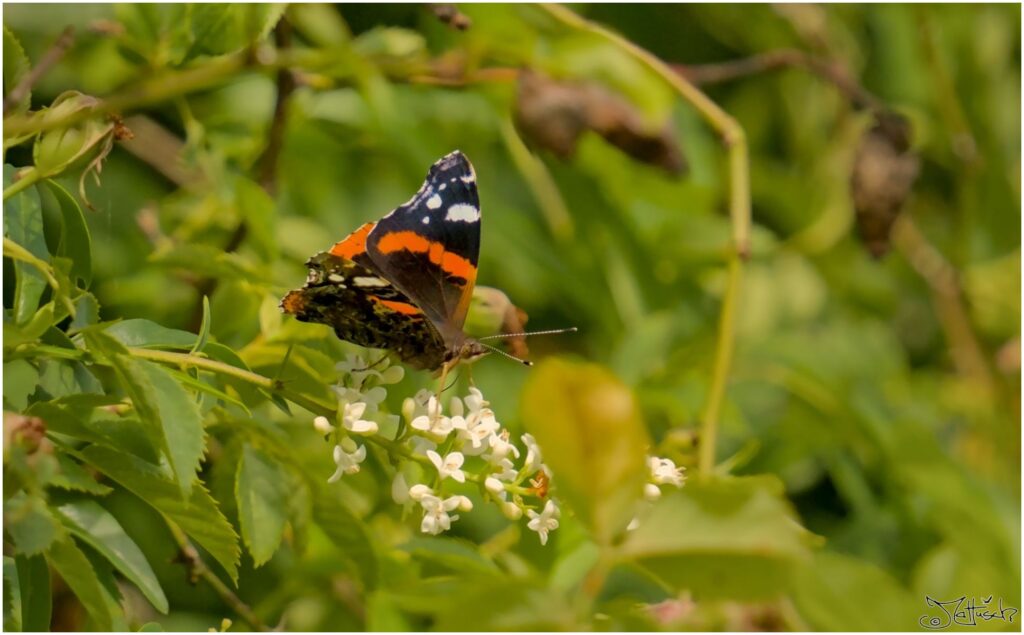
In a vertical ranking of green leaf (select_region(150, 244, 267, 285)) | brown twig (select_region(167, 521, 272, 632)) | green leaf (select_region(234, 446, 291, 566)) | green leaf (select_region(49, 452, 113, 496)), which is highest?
green leaf (select_region(150, 244, 267, 285))

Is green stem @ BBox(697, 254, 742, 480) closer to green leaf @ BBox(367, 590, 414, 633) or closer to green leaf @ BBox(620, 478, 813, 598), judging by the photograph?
green leaf @ BBox(367, 590, 414, 633)

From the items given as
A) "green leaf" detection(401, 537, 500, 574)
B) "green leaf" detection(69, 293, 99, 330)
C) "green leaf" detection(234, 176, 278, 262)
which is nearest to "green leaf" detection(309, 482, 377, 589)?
"green leaf" detection(401, 537, 500, 574)

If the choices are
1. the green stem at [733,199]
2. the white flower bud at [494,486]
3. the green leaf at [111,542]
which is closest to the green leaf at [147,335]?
the green leaf at [111,542]

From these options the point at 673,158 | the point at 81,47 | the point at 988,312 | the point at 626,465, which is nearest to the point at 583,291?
the point at 673,158

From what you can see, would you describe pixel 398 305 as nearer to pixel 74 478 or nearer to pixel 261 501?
pixel 261 501

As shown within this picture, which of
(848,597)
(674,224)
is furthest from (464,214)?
(674,224)

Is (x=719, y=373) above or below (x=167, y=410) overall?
below
